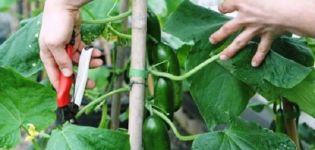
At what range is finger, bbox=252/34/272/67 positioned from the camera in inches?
33.2

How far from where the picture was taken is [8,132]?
863 mm

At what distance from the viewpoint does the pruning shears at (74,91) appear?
838mm

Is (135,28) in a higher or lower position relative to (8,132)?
higher

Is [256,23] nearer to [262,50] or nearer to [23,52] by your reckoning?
[262,50]

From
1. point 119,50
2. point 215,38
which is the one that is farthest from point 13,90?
point 119,50

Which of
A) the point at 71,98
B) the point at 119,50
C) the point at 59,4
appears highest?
the point at 59,4

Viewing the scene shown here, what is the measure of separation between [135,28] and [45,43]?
0.13 meters

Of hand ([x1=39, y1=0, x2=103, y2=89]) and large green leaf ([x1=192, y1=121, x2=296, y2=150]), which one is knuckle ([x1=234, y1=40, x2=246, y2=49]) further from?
hand ([x1=39, y1=0, x2=103, y2=89])

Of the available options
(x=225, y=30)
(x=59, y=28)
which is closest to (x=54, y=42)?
(x=59, y=28)

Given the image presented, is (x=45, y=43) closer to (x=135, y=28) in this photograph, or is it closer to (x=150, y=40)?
(x=135, y=28)

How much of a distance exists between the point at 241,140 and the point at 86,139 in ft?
0.80

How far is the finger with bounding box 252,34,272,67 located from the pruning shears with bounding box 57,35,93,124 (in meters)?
0.25

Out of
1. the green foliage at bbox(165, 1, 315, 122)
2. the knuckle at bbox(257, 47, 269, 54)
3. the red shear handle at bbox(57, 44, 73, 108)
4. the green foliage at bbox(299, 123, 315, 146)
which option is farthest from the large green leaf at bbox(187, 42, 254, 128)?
the green foliage at bbox(299, 123, 315, 146)

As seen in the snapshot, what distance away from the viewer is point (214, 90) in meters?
0.96
